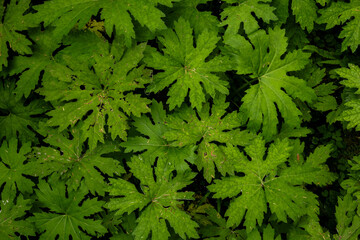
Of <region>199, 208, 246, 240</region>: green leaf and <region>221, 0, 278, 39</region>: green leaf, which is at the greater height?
<region>221, 0, 278, 39</region>: green leaf

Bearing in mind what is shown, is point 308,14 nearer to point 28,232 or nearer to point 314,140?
→ point 314,140

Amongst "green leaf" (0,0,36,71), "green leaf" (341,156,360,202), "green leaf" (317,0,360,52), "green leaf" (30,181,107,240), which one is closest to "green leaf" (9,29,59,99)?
"green leaf" (0,0,36,71)

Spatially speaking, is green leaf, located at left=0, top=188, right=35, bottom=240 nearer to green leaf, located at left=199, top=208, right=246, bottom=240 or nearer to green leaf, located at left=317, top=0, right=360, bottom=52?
green leaf, located at left=199, top=208, right=246, bottom=240

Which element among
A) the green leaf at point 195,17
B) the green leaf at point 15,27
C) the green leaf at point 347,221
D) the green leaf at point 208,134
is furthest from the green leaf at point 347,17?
the green leaf at point 15,27

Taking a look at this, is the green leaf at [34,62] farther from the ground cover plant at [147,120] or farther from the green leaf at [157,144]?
the green leaf at [157,144]

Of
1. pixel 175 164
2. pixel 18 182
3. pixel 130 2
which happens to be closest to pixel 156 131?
pixel 175 164
